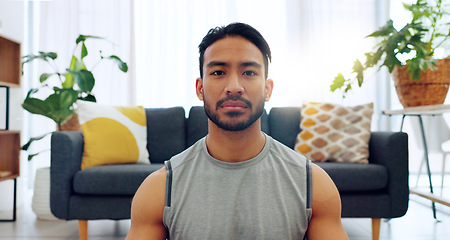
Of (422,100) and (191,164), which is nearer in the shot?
(191,164)

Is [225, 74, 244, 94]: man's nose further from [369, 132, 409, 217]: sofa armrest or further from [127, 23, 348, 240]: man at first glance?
A: [369, 132, 409, 217]: sofa armrest

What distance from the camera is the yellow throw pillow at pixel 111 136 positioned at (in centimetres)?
212

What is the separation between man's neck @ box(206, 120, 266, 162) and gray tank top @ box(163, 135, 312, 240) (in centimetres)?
2

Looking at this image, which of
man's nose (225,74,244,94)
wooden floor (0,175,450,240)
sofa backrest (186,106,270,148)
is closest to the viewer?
man's nose (225,74,244,94)

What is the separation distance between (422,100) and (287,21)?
1963 millimetres

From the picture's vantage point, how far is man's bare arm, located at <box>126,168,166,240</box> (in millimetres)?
924

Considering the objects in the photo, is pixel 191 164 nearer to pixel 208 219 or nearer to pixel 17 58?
pixel 208 219

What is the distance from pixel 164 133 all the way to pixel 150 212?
1.55m

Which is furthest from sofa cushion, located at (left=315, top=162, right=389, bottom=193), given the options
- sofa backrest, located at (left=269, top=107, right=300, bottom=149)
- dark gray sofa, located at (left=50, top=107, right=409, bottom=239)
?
sofa backrest, located at (left=269, top=107, right=300, bottom=149)

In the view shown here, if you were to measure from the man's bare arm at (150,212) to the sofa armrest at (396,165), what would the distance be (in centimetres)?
150

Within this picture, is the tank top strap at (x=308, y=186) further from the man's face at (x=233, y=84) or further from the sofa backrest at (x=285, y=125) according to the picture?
the sofa backrest at (x=285, y=125)

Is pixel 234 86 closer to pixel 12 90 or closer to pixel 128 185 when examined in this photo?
pixel 128 185

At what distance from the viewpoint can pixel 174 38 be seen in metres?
3.75

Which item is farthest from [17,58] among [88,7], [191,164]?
[191,164]
